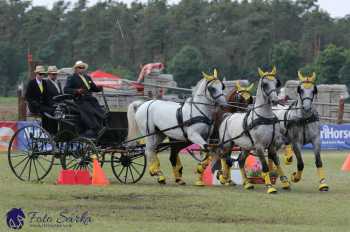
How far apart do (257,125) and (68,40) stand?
217 ft

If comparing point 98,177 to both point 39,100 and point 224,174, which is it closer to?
point 39,100

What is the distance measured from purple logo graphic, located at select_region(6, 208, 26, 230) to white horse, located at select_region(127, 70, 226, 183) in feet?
17.1

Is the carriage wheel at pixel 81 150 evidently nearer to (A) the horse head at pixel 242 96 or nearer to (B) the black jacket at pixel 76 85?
(B) the black jacket at pixel 76 85

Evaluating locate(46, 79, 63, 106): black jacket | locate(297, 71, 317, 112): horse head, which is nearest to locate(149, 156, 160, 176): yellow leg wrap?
locate(46, 79, 63, 106): black jacket

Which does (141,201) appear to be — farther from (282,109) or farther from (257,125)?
(282,109)

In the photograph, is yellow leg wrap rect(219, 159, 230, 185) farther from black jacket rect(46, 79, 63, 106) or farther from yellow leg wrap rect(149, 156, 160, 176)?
black jacket rect(46, 79, 63, 106)

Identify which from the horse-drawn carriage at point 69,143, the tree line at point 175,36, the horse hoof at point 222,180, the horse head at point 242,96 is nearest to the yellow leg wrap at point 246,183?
the horse hoof at point 222,180

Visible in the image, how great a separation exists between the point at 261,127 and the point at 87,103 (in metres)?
3.33

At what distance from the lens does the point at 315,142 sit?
16375 mm

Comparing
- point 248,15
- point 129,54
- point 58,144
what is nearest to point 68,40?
point 129,54

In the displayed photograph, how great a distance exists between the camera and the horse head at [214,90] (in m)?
16.3

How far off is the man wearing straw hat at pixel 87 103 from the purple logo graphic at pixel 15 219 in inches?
204

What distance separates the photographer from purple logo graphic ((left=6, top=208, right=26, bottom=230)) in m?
11.1

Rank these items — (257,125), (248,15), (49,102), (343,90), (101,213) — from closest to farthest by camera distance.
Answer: (101,213), (257,125), (49,102), (343,90), (248,15)
